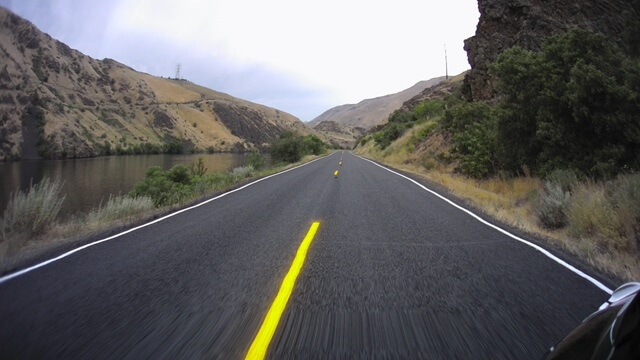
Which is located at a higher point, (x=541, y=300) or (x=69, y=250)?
(x=69, y=250)

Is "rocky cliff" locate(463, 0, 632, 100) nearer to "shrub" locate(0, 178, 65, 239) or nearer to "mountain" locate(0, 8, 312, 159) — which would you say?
"shrub" locate(0, 178, 65, 239)

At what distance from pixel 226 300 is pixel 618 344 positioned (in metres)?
3.19

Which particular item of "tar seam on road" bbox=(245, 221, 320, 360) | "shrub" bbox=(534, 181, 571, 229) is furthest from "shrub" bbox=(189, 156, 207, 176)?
"tar seam on road" bbox=(245, 221, 320, 360)

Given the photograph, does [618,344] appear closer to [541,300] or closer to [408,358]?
[408,358]

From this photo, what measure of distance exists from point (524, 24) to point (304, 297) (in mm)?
22466

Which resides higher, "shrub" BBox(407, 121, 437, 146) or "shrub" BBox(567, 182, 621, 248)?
"shrub" BBox(407, 121, 437, 146)

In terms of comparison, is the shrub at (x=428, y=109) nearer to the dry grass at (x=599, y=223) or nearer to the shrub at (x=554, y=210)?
the dry grass at (x=599, y=223)

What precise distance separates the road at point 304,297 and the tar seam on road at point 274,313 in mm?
64

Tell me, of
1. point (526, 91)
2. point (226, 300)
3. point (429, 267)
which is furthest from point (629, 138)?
point (226, 300)

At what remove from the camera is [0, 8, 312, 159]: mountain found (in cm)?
6450

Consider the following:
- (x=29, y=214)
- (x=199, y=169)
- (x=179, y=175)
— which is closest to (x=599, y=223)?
(x=29, y=214)

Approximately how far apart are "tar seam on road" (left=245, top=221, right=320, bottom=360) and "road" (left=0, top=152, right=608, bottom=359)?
0.06 m

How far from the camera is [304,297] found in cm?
370

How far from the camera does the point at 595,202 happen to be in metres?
6.82
